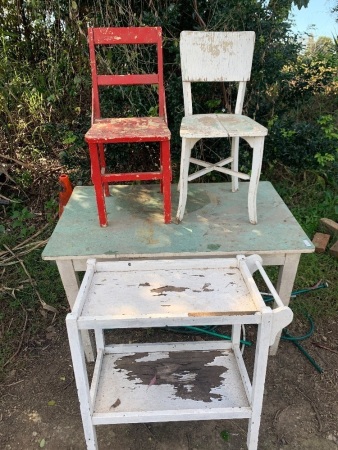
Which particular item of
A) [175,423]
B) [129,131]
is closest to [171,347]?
[175,423]

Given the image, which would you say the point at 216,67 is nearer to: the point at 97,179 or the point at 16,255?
the point at 97,179

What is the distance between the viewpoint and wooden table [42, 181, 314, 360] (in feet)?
5.63

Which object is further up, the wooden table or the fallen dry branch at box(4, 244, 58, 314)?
the wooden table

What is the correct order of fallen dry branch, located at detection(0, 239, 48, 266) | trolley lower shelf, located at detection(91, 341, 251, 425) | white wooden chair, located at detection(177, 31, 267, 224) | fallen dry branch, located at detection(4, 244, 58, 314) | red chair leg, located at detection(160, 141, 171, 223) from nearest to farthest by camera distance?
trolley lower shelf, located at detection(91, 341, 251, 425)
red chair leg, located at detection(160, 141, 171, 223)
white wooden chair, located at detection(177, 31, 267, 224)
fallen dry branch, located at detection(4, 244, 58, 314)
fallen dry branch, located at detection(0, 239, 48, 266)

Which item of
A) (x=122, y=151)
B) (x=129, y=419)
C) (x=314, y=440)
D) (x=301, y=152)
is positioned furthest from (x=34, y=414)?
(x=301, y=152)

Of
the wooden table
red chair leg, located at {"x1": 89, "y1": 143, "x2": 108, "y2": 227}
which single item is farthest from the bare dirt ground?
red chair leg, located at {"x1": 89, "y1": 143, "x2": 108, "y2": 227}

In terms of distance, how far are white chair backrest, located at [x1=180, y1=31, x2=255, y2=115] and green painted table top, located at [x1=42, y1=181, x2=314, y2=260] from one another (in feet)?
1.97

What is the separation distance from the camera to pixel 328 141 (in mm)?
3033

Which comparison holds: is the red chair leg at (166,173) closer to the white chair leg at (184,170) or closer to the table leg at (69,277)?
the white chair leg at (184,170)

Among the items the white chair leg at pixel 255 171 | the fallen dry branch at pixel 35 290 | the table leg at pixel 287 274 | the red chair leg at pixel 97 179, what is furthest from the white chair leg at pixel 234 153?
the fallen dry branch at pixel 35 290

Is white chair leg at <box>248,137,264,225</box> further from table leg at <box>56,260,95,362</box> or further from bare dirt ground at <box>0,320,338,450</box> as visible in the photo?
table leg at <box>56,260,95,362</box>

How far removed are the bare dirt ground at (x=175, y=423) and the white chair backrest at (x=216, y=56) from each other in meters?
1.57

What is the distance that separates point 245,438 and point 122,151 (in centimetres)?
223

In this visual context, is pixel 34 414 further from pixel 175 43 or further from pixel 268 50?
pixel 268 50
